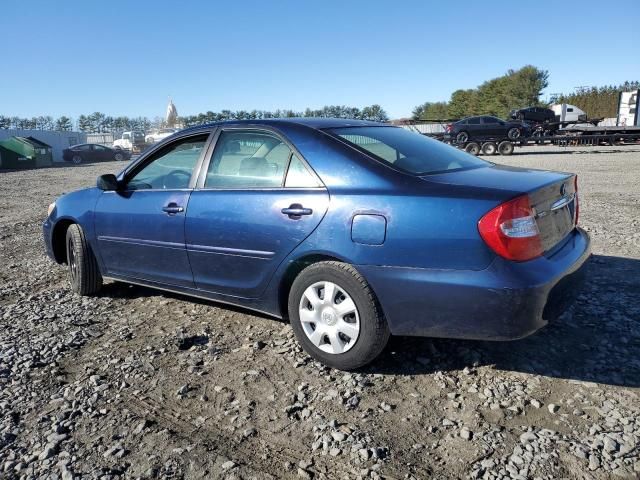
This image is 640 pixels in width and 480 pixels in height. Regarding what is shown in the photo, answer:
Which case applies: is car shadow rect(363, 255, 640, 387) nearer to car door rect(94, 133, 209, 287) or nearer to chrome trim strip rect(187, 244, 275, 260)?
chrome trim strip rect(187, 244, 275, 260)

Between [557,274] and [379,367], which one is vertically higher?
[557,274]

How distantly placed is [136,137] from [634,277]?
45211 millimetres

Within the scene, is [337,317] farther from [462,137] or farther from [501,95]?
[501,95]

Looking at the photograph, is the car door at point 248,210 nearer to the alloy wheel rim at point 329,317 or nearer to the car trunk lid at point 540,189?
the alloy wheel rim at point 329,317

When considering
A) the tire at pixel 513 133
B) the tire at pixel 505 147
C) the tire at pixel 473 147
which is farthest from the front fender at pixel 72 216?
the tire at pixel 513 133

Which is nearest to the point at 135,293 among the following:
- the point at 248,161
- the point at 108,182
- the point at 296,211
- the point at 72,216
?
the point at 72,216

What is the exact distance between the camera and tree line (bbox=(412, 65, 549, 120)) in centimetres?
5403

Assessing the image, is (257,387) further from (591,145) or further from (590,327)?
(591,145)

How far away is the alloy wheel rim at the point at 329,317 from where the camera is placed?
9.68 feet

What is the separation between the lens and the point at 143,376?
3.11 m

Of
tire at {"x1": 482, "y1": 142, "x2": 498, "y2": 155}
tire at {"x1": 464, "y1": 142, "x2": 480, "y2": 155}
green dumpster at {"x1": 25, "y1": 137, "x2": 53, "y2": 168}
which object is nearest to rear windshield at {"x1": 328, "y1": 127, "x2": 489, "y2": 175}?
tire at {"x1": 464, "y1": 142, "x2": 480, "y2": 155}

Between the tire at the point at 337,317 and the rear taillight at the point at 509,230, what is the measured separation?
0.73 metres

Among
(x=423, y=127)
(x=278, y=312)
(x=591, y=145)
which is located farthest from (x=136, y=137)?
(x=278, y=312)

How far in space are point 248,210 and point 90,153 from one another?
36992 millimetres
